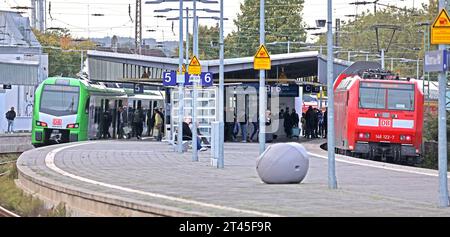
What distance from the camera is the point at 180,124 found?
33188 millimetres

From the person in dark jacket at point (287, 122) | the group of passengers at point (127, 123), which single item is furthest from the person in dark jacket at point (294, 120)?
the group of passengers at point (127, 123)

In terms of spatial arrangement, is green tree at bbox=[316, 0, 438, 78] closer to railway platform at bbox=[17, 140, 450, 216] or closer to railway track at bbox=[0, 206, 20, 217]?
railway platform at bbox=[17, 140, 450, 216]

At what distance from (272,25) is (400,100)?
53901 millimetres

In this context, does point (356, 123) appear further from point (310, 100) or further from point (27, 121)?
point (310, 100)

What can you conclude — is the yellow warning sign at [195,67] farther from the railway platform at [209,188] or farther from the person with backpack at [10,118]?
the person with backpack at [10,118]

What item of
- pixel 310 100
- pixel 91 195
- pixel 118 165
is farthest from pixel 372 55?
pixel 91 195

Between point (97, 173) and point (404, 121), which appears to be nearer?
point (97, 173)

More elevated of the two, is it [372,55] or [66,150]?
[372,55]

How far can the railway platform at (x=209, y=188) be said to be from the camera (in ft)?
48.1

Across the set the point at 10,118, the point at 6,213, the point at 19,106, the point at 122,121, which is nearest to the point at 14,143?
the point at 10,118

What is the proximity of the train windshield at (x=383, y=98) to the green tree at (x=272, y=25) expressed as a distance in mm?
47501

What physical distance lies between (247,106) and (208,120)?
8.77 m
